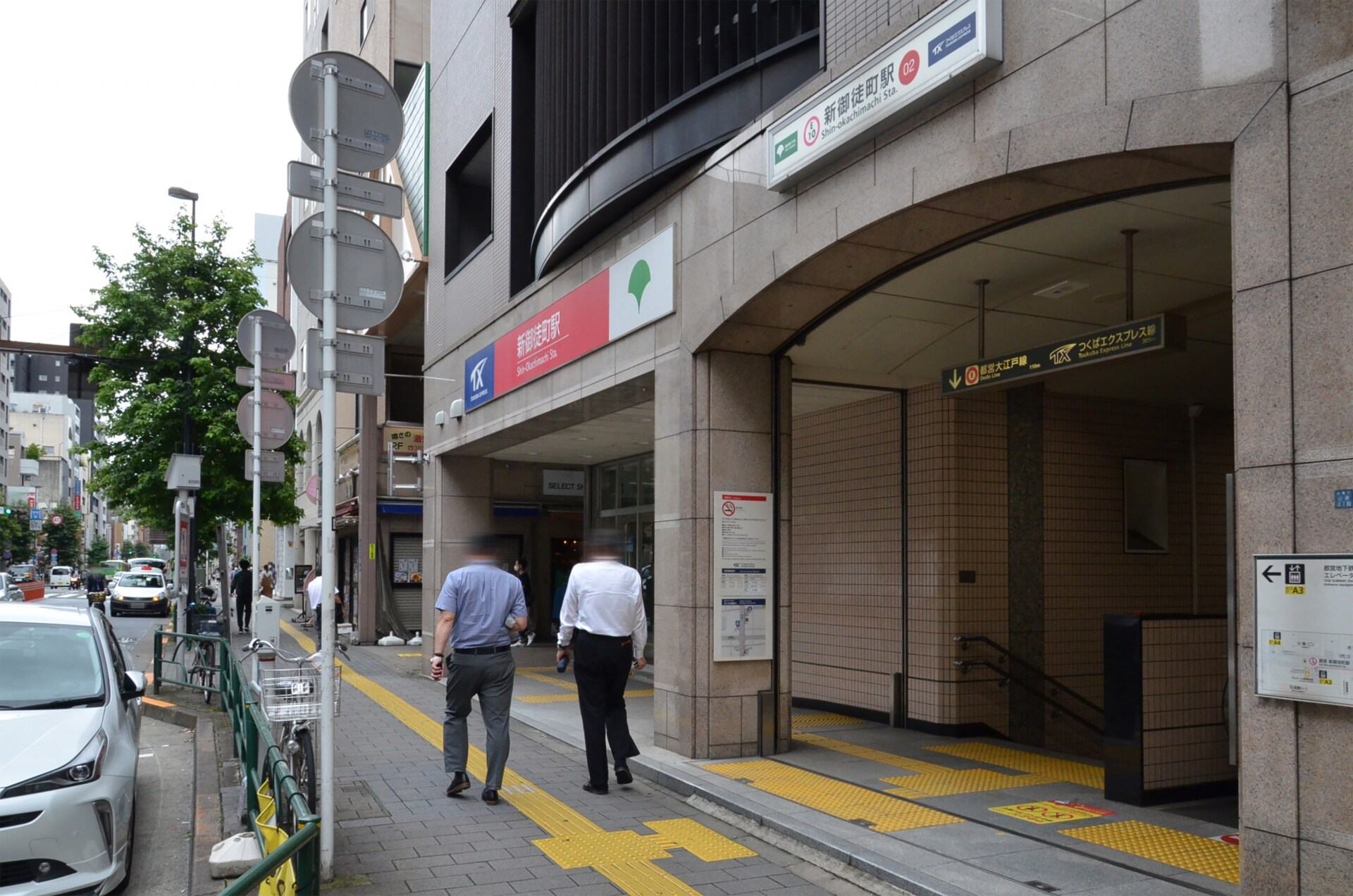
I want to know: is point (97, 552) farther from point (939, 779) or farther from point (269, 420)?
point (939, 779)

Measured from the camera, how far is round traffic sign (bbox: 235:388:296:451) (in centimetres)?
1342

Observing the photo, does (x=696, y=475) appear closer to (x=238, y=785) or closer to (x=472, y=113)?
(x=238, y=785)

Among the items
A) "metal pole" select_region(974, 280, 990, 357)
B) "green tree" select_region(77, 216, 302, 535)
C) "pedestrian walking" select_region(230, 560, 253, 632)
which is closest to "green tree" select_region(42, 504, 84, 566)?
"pedestrian walking" select_region(230, 560, 253, 632)

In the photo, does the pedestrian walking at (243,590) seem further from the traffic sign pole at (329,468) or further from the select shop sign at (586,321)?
the traffic sign pole at (329,468)

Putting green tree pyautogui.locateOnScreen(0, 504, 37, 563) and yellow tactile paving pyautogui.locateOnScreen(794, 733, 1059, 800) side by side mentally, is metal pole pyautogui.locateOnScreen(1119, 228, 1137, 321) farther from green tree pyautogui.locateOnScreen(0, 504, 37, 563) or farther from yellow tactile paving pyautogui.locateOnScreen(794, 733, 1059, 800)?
green tree pyautogui.locateOnScreen(0, 504, 37, 563)

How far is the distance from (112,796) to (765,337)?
18.6ft

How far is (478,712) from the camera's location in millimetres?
11523

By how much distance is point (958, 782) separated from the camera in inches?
318

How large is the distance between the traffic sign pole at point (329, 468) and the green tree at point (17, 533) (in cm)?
7406

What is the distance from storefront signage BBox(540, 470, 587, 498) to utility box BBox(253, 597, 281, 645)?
19.7 ft

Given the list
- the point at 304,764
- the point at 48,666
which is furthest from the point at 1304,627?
the point at 48,666

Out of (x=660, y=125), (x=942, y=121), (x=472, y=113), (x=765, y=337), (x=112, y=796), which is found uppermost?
(x=472, y=113)

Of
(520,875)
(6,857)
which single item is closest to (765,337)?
(520,875)

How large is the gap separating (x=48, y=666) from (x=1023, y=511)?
8671 mm
